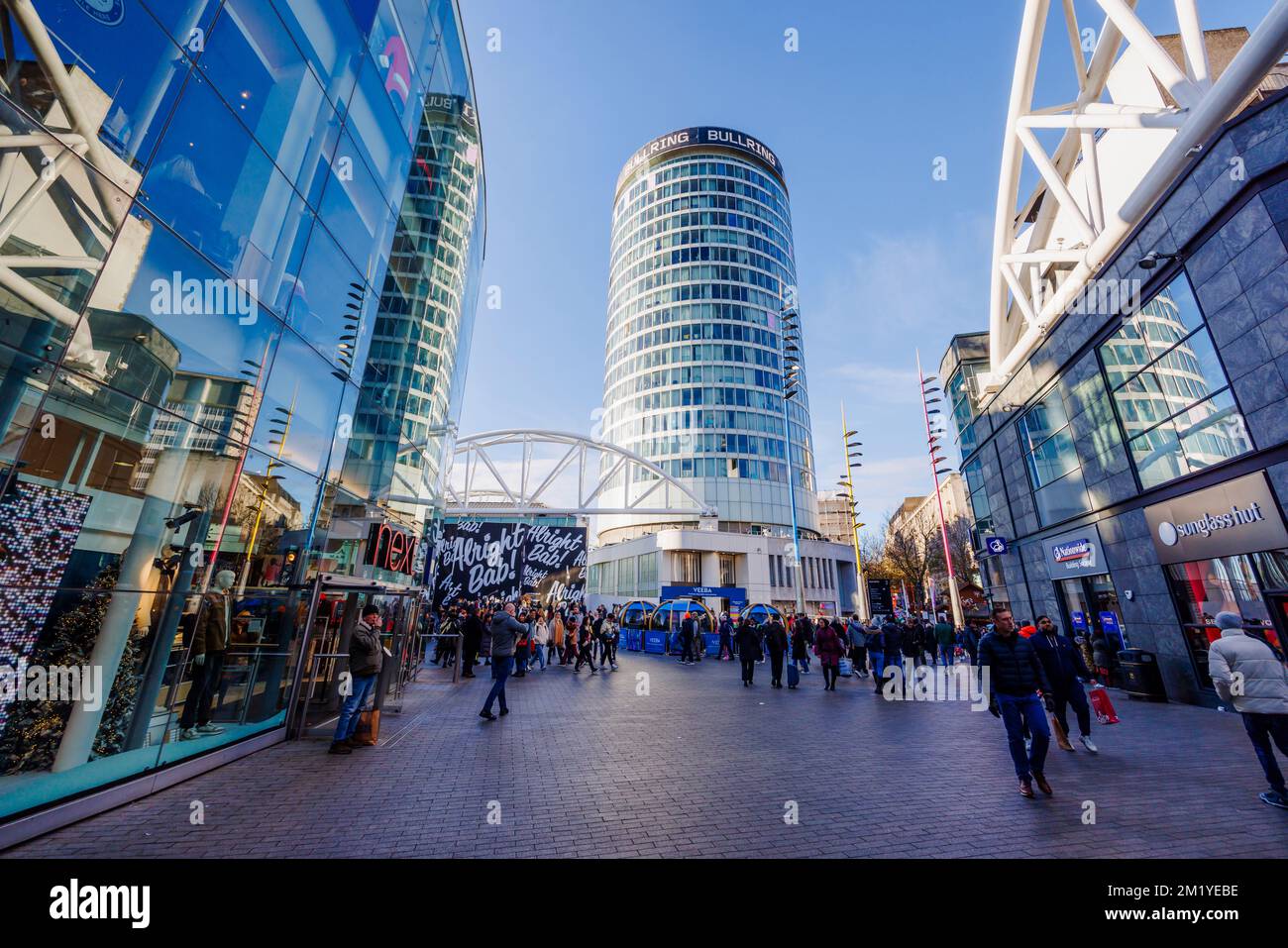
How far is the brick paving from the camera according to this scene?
4.07 meters

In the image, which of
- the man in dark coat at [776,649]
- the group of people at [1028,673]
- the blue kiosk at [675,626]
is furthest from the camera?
the blue kiosk at [675,626]

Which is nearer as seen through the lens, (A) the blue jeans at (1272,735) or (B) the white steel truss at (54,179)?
(B) the white steel truss at (54,179)

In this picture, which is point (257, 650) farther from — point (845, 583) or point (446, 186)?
point (845, 583)

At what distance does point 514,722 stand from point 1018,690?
7.45m

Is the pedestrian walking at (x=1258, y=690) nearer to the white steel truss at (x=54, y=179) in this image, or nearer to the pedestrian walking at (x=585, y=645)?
the white steel truss at (x=54, y=179)

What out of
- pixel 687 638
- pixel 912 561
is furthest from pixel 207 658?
pixel 912 561

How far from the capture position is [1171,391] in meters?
12.1

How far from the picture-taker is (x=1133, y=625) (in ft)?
44.2

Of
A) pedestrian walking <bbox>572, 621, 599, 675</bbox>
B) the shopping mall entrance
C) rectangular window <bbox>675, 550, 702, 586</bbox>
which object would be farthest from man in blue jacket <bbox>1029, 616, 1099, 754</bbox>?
rectangular window <bbox>675, 550, 702, 586</bbox>

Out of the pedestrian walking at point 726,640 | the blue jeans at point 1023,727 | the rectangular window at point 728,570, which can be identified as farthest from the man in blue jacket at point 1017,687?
the rectangular window at point 728,570

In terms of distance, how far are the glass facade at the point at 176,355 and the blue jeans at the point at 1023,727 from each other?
924cm

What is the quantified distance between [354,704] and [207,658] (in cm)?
188
